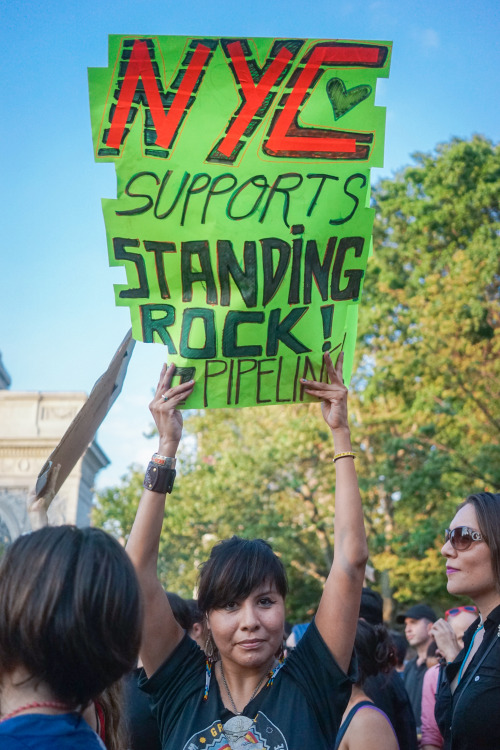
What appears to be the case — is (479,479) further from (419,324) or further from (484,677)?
(484,677)

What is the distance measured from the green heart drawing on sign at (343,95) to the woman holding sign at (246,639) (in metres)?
0.98

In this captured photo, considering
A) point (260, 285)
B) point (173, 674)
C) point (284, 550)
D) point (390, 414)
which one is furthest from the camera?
point (284, 550)

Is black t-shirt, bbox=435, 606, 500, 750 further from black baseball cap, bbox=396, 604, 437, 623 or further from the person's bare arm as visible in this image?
black baseball cap, bbox=396, 604, 437, 623

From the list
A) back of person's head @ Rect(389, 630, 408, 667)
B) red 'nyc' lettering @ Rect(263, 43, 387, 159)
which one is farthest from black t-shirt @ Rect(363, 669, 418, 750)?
red 'nyc' lettering @ Rect(263, 43, 387, 159)

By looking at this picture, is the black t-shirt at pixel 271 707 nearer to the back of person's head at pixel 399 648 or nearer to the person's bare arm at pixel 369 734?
the person's bare arm at pixel 369 734

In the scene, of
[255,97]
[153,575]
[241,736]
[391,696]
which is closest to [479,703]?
[241,736]

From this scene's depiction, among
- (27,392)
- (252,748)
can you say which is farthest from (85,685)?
(27,392)

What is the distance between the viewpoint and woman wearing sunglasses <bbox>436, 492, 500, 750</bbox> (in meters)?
2.85

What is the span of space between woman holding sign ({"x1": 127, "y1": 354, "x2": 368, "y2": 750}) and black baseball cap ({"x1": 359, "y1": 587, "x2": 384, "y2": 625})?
160 centimetres

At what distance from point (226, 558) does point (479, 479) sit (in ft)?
43.0

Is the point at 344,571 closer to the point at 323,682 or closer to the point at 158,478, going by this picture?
the point at 323,682

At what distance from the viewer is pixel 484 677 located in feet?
9.55

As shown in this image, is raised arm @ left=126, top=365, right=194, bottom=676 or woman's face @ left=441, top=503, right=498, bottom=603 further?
woman's face @ left=441, top=503, right=498, bottom=603

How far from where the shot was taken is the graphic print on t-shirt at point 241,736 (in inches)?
92.4
